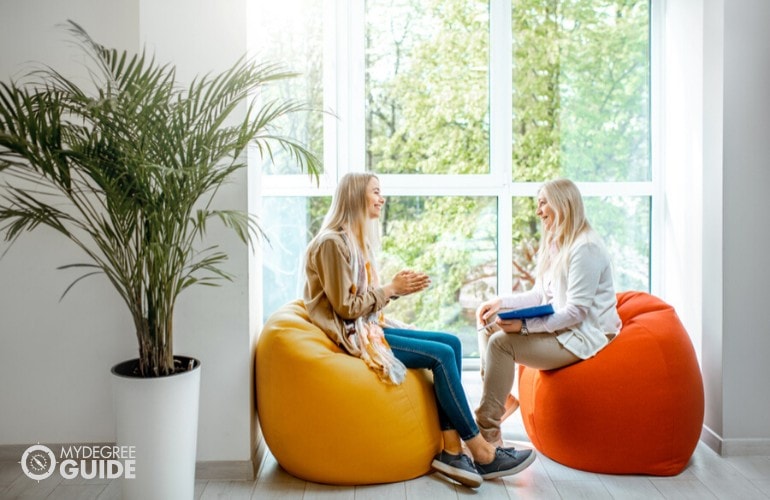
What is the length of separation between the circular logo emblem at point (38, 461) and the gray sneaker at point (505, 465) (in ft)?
5.79

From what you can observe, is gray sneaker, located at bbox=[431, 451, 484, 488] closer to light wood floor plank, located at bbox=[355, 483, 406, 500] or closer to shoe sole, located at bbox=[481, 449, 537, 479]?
shoe sole, located at bbox=[481, 449, 537, 479]

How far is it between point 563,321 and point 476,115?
162 cm

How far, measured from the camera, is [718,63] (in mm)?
2902

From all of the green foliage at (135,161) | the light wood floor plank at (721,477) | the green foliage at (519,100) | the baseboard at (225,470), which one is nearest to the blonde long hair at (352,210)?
the green foliage at (135,161)

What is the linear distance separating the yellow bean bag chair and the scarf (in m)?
0.04

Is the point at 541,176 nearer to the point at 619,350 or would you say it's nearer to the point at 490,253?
the point at 490,253

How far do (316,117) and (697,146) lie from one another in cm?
200

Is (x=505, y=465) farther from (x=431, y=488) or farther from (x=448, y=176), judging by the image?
(x=448, y=176)

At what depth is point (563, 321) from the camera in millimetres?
2721

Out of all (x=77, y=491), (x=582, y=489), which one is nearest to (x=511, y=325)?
(x=582, y=489)

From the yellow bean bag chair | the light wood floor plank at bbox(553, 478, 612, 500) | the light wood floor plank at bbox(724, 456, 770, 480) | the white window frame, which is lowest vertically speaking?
the light wood floor plank at bbox(553, 478, 612, 500)

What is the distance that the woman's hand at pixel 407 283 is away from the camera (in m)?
2.72

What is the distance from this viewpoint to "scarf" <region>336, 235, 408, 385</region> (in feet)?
8.66

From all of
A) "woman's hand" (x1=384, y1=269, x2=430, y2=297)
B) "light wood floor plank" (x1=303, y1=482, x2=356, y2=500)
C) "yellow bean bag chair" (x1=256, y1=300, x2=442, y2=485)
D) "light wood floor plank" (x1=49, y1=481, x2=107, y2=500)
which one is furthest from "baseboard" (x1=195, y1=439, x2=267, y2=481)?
"woman's hand" (x1=384, y1=269, x2=430, y2=297)
